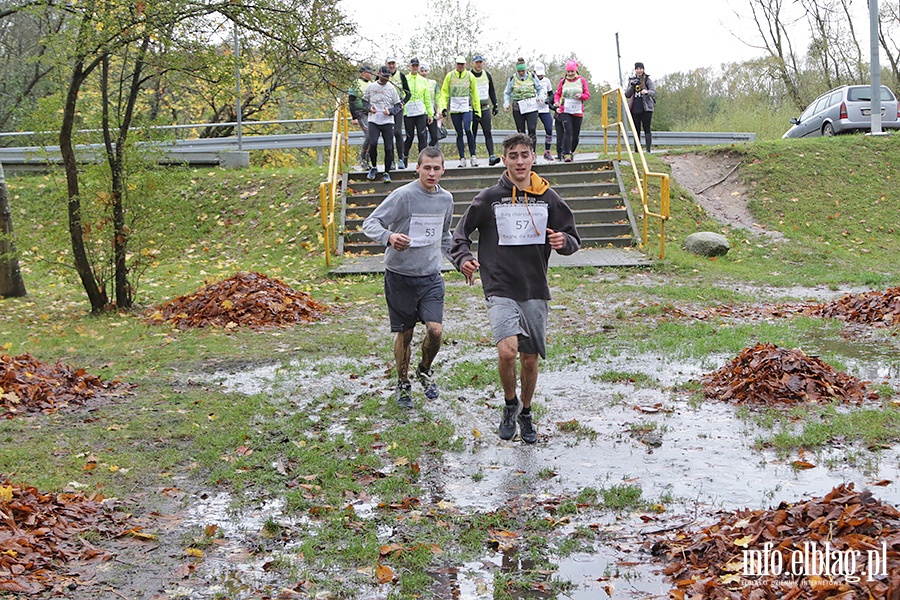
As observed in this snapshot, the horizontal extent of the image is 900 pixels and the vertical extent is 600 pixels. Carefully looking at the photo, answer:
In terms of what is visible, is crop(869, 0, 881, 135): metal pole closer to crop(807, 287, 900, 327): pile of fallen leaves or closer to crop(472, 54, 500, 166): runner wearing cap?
crop(472, 54, 500, 166): runner wearing cap

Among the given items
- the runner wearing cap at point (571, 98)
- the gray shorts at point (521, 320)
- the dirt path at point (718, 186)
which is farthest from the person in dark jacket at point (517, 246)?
the dirt path at point (718, 186)

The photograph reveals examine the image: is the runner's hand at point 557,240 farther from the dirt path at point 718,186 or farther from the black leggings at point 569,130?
the black leggings at point 569,130

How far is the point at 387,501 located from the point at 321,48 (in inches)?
318

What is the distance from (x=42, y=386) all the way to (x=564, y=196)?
12.8 m

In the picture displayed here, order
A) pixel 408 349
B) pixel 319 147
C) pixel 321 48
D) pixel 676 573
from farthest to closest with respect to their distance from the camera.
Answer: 1. pixel 319 147
2. pixel 321 48
3. pixel 408 349
4. pixel 676 573

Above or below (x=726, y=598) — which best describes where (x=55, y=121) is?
above

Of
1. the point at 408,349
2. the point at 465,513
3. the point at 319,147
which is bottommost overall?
the point at 465,513

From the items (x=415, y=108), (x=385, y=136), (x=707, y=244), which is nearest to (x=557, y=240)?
(x=707, y=244)

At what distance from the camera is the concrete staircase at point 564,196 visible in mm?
17953

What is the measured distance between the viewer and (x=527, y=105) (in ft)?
60.4

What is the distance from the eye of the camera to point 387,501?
5660 millimetres

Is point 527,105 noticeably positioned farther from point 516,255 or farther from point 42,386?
point 516,255

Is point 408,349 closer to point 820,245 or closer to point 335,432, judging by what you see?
point 335,432

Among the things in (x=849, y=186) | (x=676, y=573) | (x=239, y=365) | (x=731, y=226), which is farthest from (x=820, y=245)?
(x=676, y=573)
